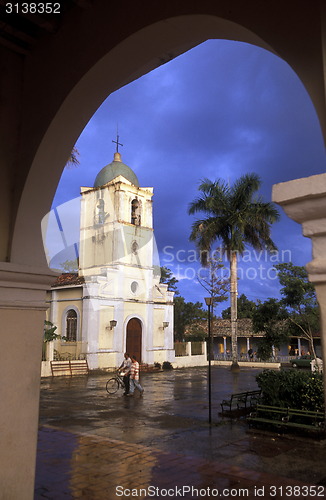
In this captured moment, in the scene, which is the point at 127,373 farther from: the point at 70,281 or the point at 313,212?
the point at 313,212

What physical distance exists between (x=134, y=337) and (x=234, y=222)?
8372 millimetres

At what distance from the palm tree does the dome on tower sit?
4.39 meters

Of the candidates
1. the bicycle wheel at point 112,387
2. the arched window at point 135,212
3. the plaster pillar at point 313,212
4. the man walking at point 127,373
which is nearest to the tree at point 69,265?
the arched window at point 135,212

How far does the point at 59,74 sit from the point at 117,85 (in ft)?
1.52

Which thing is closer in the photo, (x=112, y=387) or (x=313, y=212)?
(x=313, y=212)

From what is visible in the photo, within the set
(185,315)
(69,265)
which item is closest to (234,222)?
(69,265)

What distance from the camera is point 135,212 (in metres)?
25.2

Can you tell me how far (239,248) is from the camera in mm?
22656

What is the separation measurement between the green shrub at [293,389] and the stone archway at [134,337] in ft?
49.3

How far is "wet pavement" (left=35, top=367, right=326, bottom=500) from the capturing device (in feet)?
16.6

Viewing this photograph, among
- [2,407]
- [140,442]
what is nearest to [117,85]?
[2,407]

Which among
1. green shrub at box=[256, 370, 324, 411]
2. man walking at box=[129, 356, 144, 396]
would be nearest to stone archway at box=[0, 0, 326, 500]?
green shrub at box=[256, 370, 324, 411]

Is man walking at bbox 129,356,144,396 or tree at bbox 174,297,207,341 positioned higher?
tree at bbox 174,297,207,341

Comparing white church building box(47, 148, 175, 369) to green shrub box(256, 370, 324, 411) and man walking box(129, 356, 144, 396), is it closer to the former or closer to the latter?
man walking box(129, 356, 144, 396)
